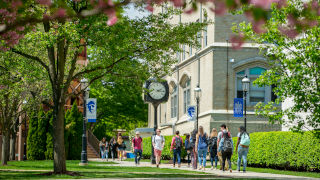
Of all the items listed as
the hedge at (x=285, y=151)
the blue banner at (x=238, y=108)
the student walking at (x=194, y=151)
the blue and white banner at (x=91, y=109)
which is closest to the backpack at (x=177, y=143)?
the student walking at (x=194, y=151)

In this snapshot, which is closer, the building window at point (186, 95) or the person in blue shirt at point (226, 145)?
the person in blue shirt at point (226, 145)

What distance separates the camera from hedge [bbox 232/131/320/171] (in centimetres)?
2494

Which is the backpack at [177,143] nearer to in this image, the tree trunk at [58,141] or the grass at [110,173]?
the grass at [110,173]

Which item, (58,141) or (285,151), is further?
(285,151)

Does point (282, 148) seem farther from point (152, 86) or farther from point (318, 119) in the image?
point (152, 86)

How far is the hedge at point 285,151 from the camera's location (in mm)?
24938

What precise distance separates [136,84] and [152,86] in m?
13.5

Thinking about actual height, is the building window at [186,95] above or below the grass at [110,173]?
above

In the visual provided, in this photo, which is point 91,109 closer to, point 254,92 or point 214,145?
point 214,145

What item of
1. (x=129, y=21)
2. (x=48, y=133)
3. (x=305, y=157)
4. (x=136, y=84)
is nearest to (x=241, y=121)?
(x=48, y=133)

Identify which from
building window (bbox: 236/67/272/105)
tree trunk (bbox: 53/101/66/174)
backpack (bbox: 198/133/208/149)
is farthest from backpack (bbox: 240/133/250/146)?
building window (bbox: 236/67/272/105)

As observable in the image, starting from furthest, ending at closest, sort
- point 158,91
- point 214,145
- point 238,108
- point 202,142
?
point 158,91 < point 238,108 < point 214,145 < point 202,142

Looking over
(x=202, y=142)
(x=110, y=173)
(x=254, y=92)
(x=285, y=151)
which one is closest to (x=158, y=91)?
(x=254, y=92)

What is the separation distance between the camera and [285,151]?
26.8m
